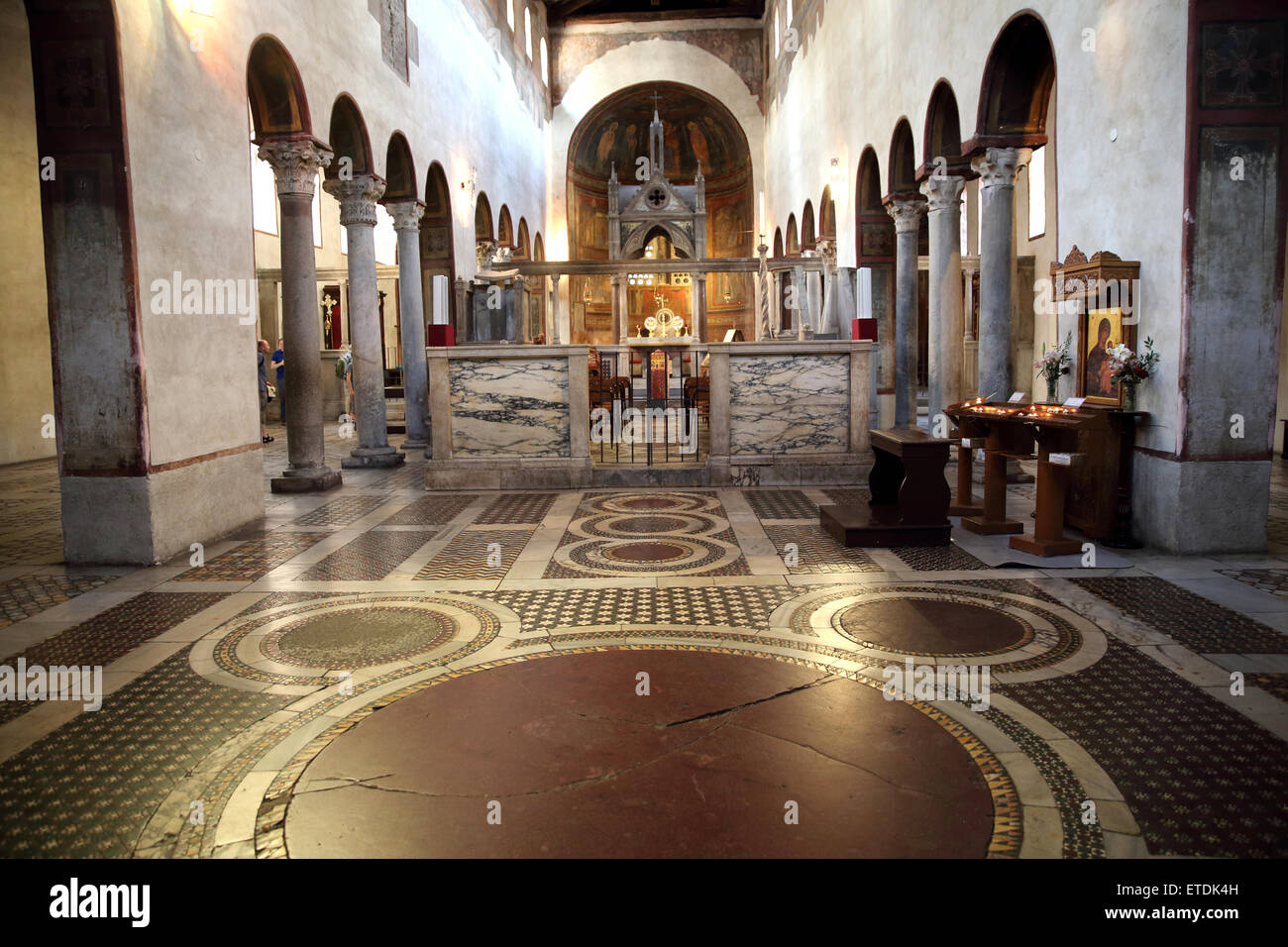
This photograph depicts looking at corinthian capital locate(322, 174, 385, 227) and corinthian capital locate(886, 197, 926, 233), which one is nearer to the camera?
corinthian capital locate(322, 174, 385, 227)

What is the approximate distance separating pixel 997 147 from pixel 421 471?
25.7ft

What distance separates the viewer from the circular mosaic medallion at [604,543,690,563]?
695cm

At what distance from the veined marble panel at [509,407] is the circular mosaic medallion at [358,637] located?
501 centimetres

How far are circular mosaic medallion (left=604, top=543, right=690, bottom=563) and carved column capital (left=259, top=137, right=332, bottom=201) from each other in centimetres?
580

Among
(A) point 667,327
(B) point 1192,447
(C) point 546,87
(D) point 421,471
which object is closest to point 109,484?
(D) point 421,471

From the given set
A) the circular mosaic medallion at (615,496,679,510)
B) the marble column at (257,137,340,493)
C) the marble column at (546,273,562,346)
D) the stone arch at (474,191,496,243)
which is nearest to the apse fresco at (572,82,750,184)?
the marble column at (546,273,562,346)

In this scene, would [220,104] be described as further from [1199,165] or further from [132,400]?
[1199,165]

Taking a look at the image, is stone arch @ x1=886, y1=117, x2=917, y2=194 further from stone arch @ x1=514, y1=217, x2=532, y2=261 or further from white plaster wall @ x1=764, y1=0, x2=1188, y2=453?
stone arch @ x1=514, y1=217, x2=532, y2=261

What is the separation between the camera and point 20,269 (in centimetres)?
1380

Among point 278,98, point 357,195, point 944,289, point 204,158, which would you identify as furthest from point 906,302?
point 204,158

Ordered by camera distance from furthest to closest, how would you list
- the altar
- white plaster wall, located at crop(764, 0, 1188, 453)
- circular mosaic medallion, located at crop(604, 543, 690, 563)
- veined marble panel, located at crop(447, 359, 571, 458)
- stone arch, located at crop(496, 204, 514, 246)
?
stone arch, located at crop(496, 204, 514, 246), the altar, veined marble panel, located at crop(447, 359, 571, 458), circular mosaic medallion, located at crop(604, 543, 690, 563), white plaster wall, located at crop(764, 0, 1188, 453)

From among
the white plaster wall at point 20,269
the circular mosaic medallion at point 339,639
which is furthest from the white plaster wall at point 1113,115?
the white plaster wall at point 20,269

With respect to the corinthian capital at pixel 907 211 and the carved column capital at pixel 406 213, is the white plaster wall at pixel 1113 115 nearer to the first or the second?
the corinthian capital at pixel 907 211

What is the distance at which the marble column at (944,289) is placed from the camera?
1144 cm
